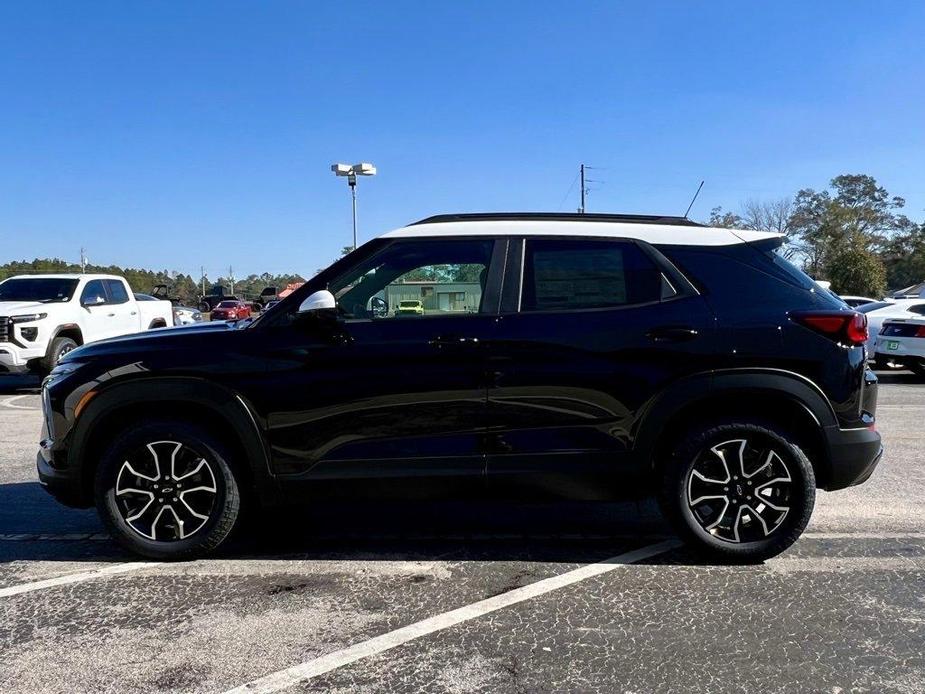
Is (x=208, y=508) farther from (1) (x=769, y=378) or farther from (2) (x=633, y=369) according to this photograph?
(1) (x=769, y=378)

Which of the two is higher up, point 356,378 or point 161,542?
point 356,378

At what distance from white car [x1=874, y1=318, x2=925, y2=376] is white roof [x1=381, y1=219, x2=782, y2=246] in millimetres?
10318

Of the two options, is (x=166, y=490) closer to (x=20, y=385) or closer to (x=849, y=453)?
(x=849, y=453)

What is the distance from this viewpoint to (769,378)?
3670 mm

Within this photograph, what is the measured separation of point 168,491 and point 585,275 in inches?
102

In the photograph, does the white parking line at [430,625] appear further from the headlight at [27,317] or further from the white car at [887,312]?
the white car at [887,312]

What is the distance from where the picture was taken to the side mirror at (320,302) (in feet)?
11.9

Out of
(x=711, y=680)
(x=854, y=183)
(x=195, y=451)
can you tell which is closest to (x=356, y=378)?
(x=195, y=451)

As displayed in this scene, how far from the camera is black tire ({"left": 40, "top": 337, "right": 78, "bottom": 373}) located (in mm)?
11094

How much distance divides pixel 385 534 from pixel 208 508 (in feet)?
3.60

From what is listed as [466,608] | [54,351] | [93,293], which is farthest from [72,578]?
[93,293]

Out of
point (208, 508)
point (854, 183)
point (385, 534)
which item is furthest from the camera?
point (854, 183)

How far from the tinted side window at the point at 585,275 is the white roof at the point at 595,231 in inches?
2.8

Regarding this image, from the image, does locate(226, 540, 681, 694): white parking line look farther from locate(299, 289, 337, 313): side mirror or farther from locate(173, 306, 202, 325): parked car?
locate(173, 306, 202, 325): parked car
